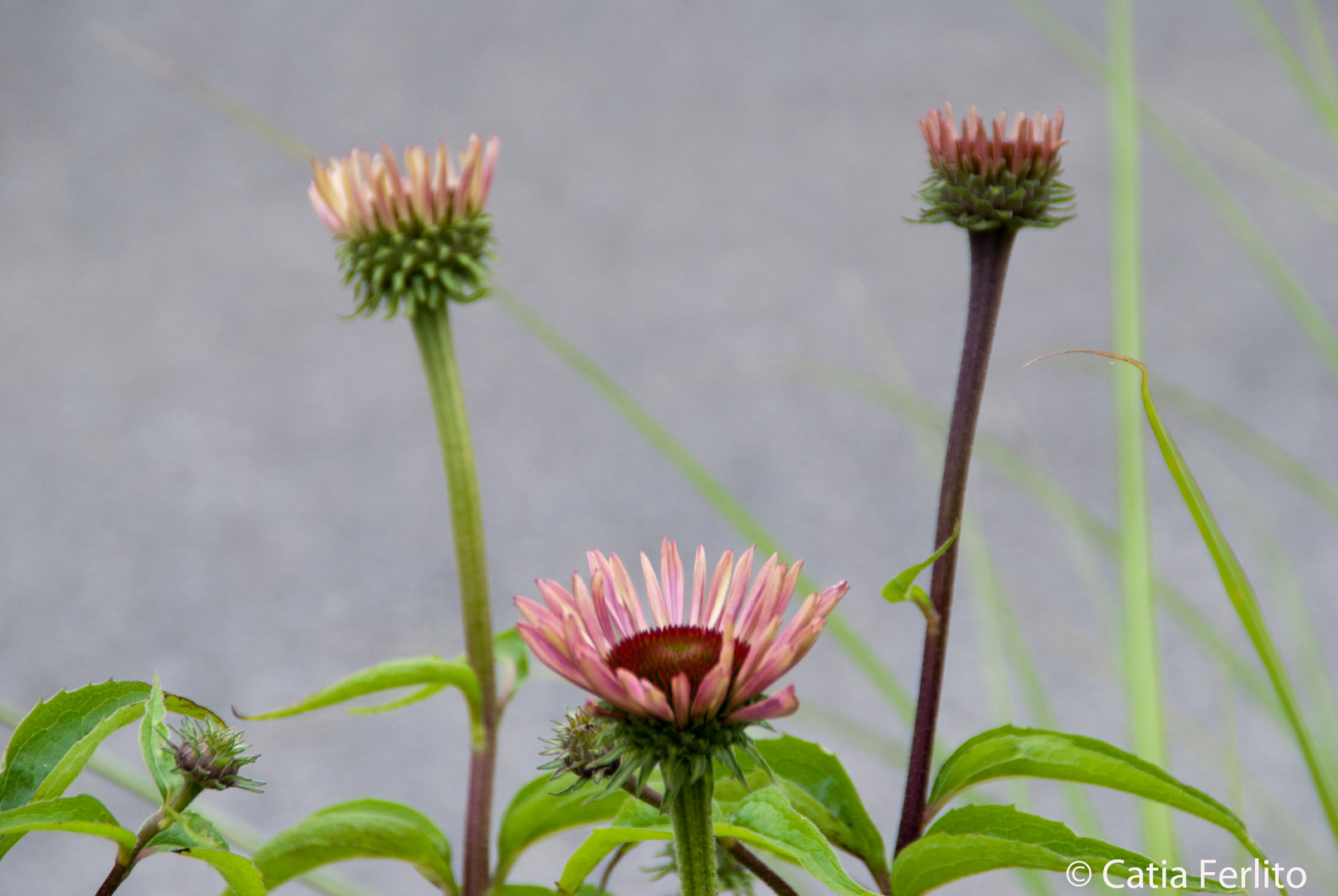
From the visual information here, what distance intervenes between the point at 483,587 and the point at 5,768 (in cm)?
7

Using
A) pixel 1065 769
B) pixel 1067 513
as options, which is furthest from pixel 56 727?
pixel 1067 513

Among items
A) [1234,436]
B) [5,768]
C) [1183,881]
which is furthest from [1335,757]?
[5,768]

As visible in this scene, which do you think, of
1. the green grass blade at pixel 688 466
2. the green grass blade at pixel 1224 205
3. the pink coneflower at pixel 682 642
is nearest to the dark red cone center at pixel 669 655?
the pink coneflower at pixel 682 642

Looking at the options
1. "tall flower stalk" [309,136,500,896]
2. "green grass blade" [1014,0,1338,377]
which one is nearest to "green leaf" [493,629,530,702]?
"tall flower stalk" [309,136,500,896]

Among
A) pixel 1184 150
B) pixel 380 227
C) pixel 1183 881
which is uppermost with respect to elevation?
pixel 1184 150

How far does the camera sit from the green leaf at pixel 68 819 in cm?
12

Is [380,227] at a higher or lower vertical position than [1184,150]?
lower

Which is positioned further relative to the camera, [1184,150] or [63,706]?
[1184,150]

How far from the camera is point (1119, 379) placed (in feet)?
0.97

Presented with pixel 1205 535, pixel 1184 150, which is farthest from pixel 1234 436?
pixel 1205 535

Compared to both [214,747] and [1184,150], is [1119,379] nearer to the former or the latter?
[1184,150]

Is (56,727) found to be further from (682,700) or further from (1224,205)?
(1224,205)

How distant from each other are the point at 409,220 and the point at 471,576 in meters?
0.06

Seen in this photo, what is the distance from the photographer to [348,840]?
17cm
